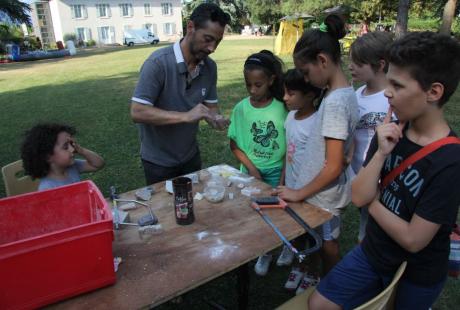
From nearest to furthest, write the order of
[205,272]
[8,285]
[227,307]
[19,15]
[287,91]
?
[8,285], [205,272], [287,91], [227,307], [19,15]

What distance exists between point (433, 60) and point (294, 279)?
2053mm

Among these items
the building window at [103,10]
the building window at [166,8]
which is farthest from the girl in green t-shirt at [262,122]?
the building window at [166,8]

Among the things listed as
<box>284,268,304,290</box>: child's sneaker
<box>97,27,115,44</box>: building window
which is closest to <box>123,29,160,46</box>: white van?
<box>97,27,115,44</box>: building window

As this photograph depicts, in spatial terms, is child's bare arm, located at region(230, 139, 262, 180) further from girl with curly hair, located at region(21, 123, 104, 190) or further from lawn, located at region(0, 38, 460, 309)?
girl with curly hair, located at region(21, 123, 104, 190)

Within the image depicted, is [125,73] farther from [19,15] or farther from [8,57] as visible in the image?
[8,57]

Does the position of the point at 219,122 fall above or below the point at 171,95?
below

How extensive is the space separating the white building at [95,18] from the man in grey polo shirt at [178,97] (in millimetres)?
47775

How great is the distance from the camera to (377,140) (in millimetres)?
1674

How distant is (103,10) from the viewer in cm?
4684

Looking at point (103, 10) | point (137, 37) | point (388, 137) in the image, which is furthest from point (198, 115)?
point (103, 10)

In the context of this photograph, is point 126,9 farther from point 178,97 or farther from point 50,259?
point 50,259

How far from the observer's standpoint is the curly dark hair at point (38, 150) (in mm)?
2447

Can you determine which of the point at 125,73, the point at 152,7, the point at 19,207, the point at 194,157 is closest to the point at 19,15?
the point at 125,73

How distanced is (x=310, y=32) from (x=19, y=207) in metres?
1.73
